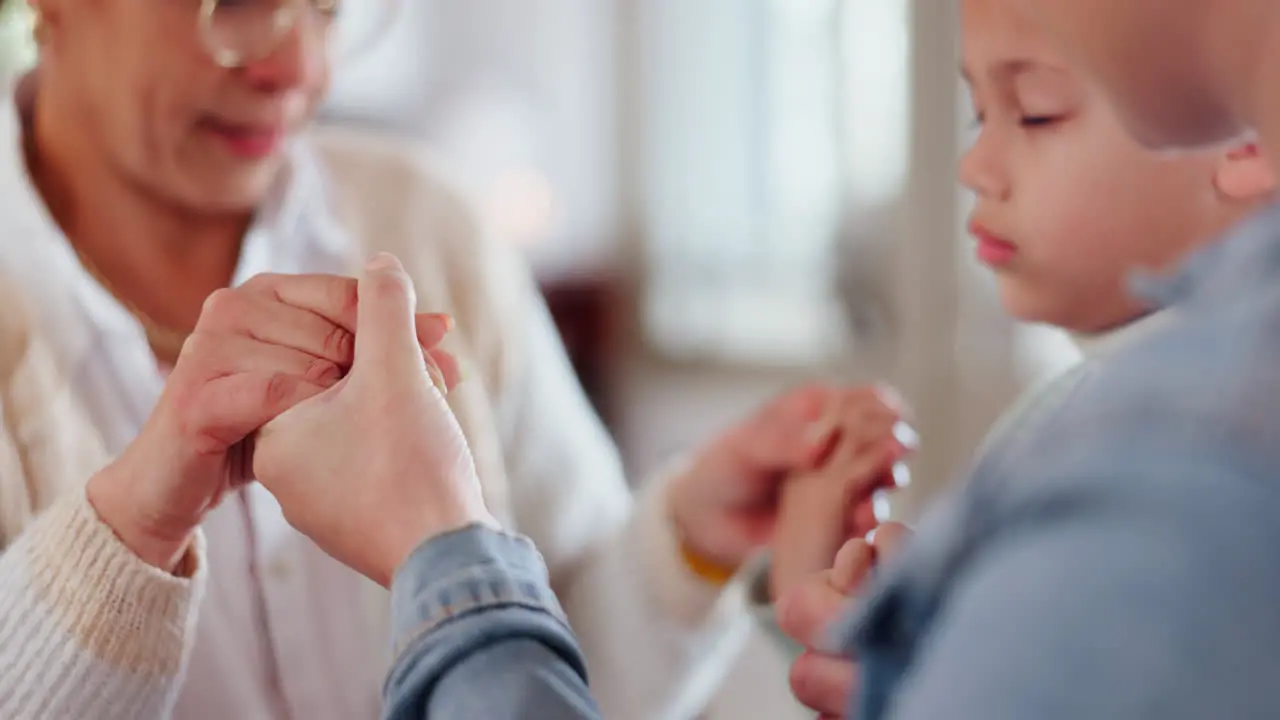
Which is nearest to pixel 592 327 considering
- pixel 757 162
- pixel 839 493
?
pixel 757 162

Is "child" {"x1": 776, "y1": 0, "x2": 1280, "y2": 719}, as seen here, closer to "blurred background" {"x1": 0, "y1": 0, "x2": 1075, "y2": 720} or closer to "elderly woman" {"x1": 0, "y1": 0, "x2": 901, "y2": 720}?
"elderly woman" {"x1": 0, "y1": 0, "x2": 901, "y2": 720}

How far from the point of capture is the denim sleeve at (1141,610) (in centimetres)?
20

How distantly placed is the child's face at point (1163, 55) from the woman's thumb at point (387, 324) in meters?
0.22

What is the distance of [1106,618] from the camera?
203 mm

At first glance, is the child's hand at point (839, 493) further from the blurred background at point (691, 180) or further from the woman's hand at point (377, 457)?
the blurred background at point (691, 180)

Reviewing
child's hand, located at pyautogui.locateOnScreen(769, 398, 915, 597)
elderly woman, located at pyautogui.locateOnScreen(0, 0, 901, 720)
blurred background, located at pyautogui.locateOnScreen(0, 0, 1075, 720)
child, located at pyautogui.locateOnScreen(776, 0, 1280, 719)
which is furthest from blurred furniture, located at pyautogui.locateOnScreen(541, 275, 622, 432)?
child, located at pyautogui.locateOnScreen(776, 0, 1280, 719)

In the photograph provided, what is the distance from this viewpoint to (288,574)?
1.80 ft

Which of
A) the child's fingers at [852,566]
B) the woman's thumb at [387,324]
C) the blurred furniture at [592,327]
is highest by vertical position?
the woman's thumb at [387,324]

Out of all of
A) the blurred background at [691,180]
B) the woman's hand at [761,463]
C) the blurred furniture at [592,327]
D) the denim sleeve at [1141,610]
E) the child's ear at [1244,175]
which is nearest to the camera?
the denim sleeve at [1141,610]

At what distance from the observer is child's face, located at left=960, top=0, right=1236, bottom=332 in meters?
0.43

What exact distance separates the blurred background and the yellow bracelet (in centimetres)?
49

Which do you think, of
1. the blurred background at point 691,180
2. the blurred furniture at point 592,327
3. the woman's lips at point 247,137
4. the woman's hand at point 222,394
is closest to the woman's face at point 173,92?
the woman's lips at point 247,137

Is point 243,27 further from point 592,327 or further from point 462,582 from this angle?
point 592,327

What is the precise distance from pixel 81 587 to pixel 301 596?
11 cm
